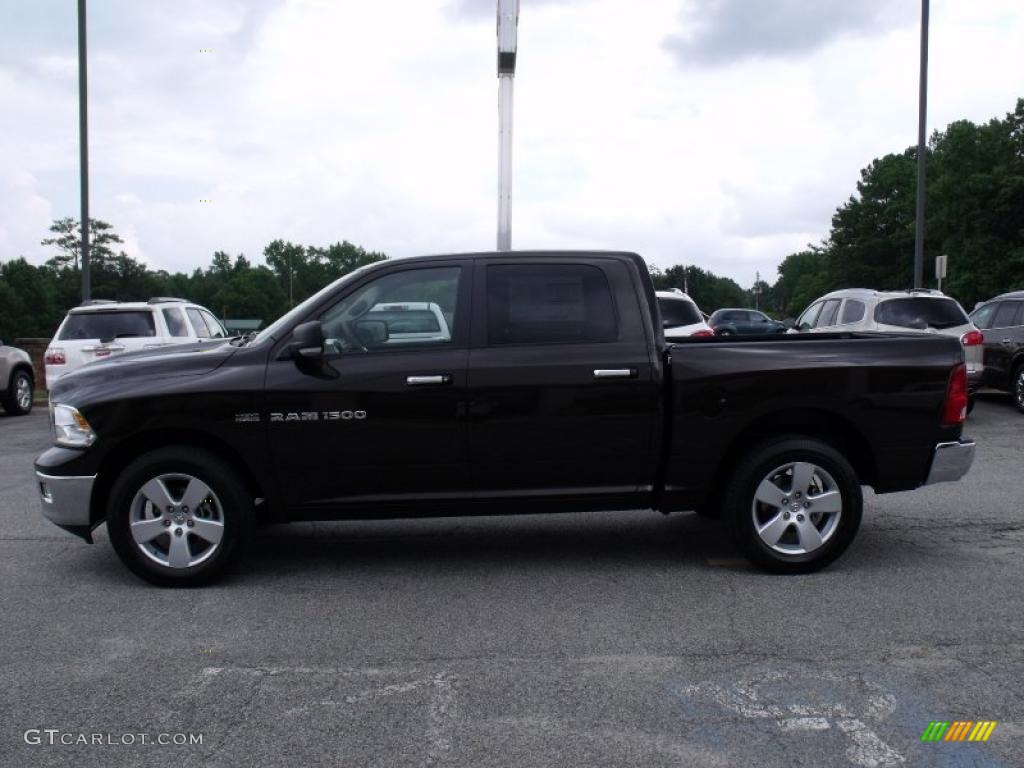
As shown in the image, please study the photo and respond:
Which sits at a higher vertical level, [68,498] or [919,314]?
[919,314]

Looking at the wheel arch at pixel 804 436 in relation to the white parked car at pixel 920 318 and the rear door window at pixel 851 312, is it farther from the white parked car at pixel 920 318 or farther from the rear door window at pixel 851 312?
the rear door window at pixel 851 312

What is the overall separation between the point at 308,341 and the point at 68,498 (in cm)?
163

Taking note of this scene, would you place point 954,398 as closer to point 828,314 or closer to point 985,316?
point 828,314

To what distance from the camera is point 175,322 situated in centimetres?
1376

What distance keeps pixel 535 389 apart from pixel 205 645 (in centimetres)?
218

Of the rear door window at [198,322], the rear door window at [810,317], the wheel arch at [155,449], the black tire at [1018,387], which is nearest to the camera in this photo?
the wheel arch at [155,449]

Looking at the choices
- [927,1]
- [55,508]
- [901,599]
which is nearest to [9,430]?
[55,508]

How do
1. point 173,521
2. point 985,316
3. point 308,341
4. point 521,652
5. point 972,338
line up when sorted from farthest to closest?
point 985,316 < point 972,338 < point 173,521 < point 308,341 < point 521,652

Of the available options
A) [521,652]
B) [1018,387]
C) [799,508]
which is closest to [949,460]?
[799,508]

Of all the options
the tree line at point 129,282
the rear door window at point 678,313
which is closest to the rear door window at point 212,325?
the rear door window at point 678,313

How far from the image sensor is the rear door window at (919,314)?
43.1 feet

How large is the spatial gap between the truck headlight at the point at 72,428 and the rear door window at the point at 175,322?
26.7 feet

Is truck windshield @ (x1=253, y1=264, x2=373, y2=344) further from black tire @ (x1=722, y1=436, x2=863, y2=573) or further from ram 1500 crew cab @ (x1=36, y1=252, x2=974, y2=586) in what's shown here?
black tire @ (x1=722, y1=436, x2=863, y2=573)

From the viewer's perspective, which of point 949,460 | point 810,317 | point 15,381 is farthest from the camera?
point 15,381
